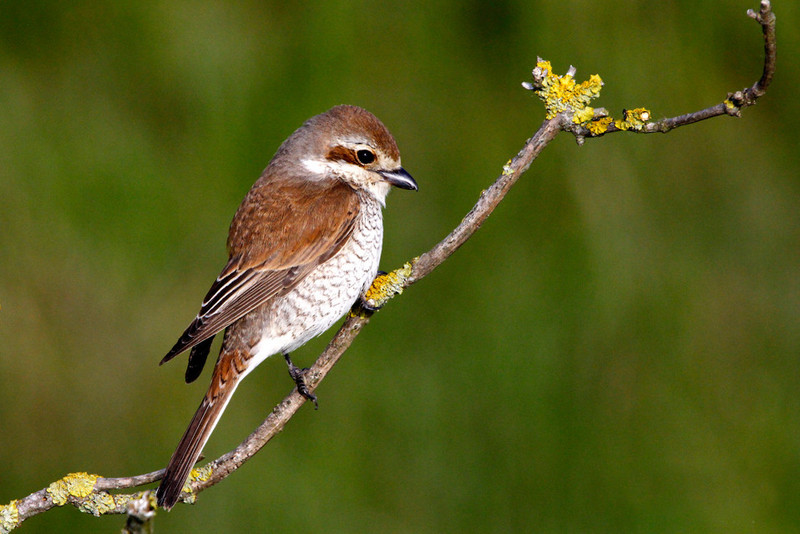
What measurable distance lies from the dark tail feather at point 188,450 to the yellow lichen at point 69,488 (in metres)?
0.21

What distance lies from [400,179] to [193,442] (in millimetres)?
1107

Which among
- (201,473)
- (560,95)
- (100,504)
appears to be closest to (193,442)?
(201,473)

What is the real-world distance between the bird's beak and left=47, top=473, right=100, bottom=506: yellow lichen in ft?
4.73

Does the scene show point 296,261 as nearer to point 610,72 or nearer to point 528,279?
point 528,279

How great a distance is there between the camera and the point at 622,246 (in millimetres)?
3613

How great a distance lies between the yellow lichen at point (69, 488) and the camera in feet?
6.00

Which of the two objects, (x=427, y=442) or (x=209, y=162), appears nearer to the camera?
(x=427, y=442)

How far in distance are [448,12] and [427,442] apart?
1.84m

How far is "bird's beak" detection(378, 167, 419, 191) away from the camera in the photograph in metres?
2.95

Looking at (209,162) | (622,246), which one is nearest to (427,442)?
(622,246)

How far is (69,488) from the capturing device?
6.05ft

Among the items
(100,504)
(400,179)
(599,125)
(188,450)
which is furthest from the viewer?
(400,179)

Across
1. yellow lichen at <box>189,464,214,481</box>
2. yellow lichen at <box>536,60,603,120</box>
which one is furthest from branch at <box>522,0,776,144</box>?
yellow lichen at <box>189,464,214,481</box>

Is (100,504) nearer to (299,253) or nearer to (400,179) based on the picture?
(299,253)
